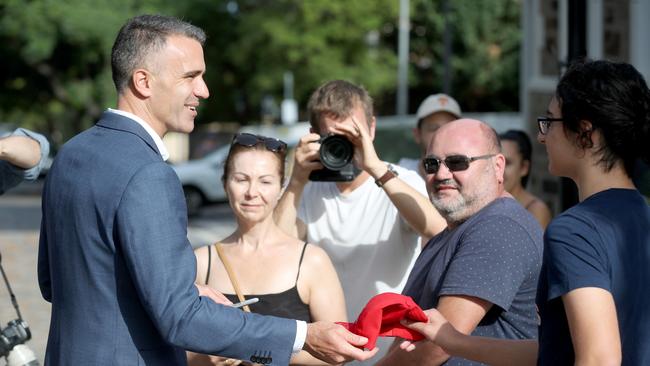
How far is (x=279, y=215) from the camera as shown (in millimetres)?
4648

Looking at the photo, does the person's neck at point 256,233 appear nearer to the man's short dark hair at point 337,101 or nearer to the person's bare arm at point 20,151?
the man's short dark hair at point 337,101

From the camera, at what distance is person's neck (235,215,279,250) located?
4.11 m

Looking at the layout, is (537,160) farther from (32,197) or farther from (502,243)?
(32,197)

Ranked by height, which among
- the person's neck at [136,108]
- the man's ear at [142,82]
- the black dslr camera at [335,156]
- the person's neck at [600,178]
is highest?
the man's ear at [142,82]

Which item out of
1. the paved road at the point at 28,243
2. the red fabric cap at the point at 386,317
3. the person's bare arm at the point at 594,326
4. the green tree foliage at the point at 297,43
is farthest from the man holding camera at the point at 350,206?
the green tree foliage at the point at 297,43

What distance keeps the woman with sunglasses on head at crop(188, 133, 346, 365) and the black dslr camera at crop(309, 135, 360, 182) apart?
289mm

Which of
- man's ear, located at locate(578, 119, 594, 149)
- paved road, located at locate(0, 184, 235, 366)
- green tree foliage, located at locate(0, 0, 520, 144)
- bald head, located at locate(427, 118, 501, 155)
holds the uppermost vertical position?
man's ear, located at locate(578, 119, 594, 149)

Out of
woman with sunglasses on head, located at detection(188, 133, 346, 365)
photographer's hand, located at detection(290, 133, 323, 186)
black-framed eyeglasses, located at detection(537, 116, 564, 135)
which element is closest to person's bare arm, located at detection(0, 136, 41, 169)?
woman with sunglasses on head, located at detection(188, 133, 346, 365)

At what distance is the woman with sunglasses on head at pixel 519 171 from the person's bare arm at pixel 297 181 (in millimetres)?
1711

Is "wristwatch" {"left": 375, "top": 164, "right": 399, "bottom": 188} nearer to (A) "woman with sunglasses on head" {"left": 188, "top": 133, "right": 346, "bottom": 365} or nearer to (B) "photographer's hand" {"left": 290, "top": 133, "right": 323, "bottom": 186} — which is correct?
(B) "photographer's hand" {"left": 290, "top": 133, "right": 323, "bottom": 186}

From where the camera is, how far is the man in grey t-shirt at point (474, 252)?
3.29 meters

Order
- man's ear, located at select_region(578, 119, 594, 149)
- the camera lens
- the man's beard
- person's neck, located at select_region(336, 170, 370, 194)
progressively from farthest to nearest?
person's neck, located at select_region(336, 170, 370, 194) < the camera lens < the man's beard < man's ear, located at select_region(578, 119, 594, 149)

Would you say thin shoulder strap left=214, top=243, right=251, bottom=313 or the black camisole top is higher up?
thin shoulder strap left=214, top=243, right=251, bottom=313

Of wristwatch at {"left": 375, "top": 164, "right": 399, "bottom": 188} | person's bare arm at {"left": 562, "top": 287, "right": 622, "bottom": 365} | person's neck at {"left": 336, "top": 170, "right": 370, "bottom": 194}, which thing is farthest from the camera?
person's neck at {"left": 336, "top": 170, "right": 370, "bottom": 194}
